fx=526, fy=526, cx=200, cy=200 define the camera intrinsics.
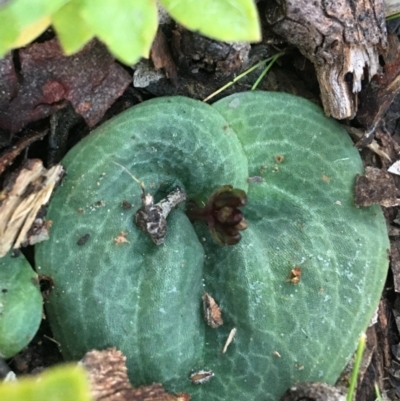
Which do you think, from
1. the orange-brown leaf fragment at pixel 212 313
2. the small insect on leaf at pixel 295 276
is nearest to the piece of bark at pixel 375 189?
the small insect on leaf at pixel 295 276

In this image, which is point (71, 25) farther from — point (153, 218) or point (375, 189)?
point (375, 189)

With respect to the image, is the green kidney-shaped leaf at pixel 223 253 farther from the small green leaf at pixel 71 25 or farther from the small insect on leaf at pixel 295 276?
the small green leaf at pixel 71 25

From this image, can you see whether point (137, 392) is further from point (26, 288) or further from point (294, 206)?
point (294, 206)

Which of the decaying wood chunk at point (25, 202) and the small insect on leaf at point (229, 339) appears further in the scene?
the small insect on leaf at point (229, 339)

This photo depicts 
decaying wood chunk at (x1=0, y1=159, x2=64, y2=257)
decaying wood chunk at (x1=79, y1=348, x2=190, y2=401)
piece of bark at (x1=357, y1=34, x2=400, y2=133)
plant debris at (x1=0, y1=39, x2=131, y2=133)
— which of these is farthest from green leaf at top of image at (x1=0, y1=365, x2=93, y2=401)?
piece of bark at (x1=357, y1=34, x2=400, y2=133)

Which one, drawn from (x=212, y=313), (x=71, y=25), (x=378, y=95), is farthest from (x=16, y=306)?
(x=378, y=95)

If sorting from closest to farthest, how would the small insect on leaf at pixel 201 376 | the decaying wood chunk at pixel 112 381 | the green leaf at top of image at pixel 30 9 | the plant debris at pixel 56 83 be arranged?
1. the green leaf at top of image at pixel 30 9
2. the decaying wood chunk at pixel 112 381
3. the plant debris at pixel 56 83
4. the small insect on leaf at pixel 201 376
